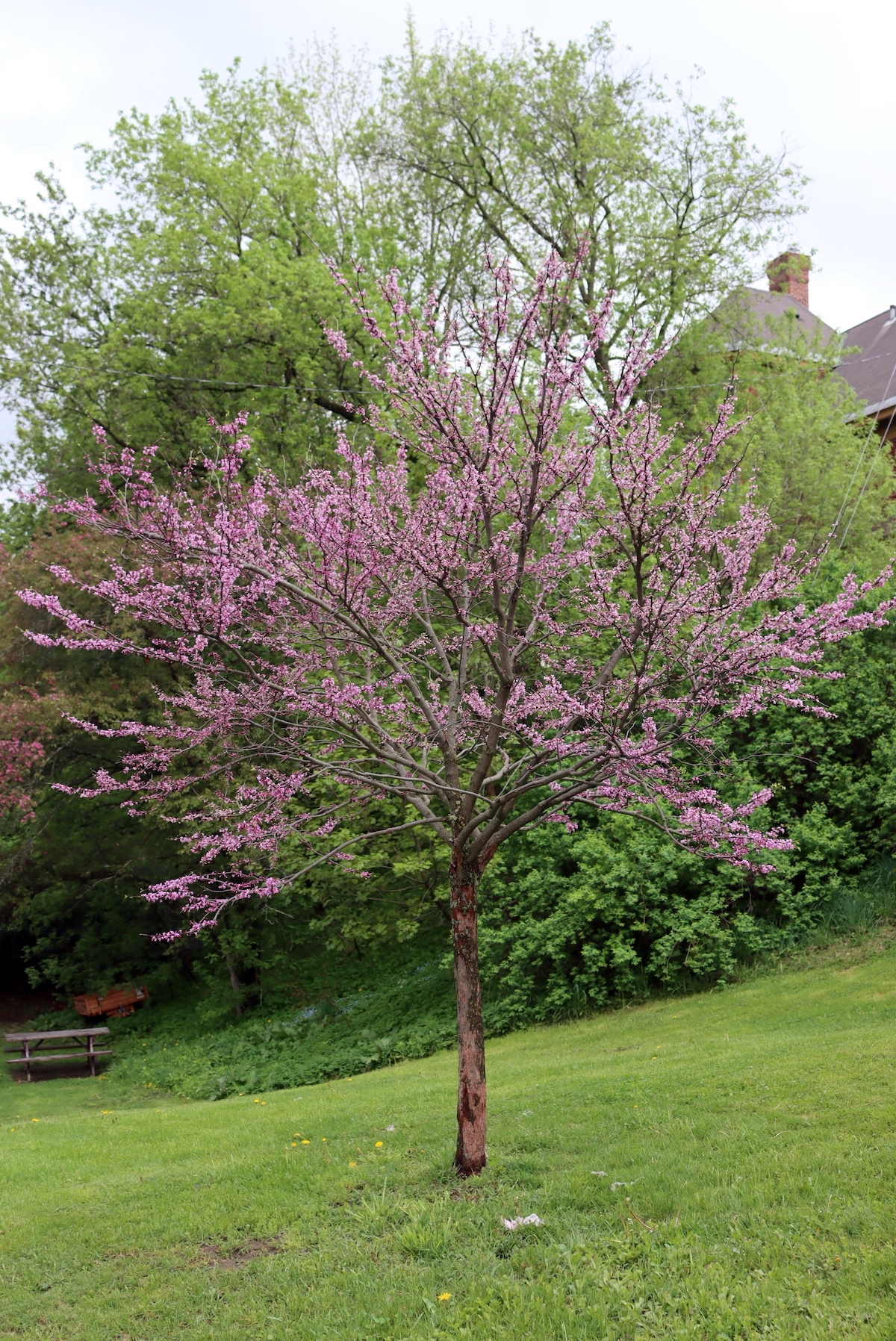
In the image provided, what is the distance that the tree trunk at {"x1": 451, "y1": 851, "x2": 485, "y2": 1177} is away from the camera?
5.31 metres

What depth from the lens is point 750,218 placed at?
61.3 ft

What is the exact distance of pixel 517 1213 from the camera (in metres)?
4.69

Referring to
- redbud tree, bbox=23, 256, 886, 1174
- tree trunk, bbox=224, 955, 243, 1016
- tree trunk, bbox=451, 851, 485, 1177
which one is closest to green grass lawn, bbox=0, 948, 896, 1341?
tree trunk, bbox=451, 851, 485, 1177

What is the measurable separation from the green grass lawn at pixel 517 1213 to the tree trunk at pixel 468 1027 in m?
0.20

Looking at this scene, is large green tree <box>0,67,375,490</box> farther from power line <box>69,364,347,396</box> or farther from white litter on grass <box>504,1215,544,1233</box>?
white litter on grass <box>504,1215,544,1233</box>

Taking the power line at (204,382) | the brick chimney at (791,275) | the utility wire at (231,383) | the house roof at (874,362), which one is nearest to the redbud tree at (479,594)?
the utility wire at (231,383)

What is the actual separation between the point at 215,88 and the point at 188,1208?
64.0ft

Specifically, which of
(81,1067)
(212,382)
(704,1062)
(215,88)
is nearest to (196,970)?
(81,1067)

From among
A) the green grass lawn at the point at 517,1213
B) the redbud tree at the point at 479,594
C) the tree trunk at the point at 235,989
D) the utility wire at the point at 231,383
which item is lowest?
the green grass lawn at the point at 517,1213

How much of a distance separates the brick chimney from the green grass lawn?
1494 centimetres

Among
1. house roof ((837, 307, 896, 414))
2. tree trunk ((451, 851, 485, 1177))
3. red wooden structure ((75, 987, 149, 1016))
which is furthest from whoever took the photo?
house roof ((837, 307, 896, 414))

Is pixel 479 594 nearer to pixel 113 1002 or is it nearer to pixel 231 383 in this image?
pixel 231 383

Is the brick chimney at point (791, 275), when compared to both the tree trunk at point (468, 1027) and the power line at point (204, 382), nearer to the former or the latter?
the power line at point (204, 382)

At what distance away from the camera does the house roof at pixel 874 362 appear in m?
23.1
